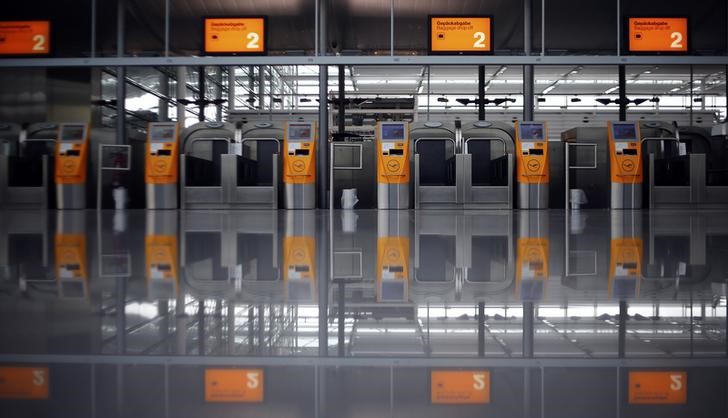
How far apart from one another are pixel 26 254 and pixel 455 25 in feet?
28.9

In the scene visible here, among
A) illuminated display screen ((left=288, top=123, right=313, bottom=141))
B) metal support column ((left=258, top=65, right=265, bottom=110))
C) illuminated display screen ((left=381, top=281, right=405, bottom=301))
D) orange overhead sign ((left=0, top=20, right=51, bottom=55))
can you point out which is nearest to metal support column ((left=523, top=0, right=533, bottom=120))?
illuminated display screen ((left=288, top=123, right=313, bottom=141))

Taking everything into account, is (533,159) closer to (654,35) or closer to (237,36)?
(654,35)

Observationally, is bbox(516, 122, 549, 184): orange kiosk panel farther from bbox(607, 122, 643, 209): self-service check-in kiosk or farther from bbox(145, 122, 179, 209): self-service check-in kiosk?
bbox(145, 122, 179, 209): self-service check-in kiosk

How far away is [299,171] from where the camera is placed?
11172 millimetres

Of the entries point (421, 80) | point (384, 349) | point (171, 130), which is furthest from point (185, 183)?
point (421, 80)

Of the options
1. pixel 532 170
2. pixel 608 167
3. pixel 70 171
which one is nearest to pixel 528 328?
pixel 532 170

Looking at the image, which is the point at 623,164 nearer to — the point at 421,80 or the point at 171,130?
the point at 171,130

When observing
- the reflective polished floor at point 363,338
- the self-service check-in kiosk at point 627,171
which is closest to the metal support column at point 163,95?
the self-service check-in kiosk at point 627,171

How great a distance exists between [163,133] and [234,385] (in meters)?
11.1

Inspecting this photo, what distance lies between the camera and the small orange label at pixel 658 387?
1.00 m

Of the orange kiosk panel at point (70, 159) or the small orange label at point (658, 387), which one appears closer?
the small orange label at point (658, 387)

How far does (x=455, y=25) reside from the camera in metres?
10.4

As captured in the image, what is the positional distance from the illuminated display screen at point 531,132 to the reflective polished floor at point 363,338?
29.1ft

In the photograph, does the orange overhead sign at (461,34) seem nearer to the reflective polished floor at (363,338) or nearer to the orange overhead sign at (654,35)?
the orange overhead sign at (654,35)
